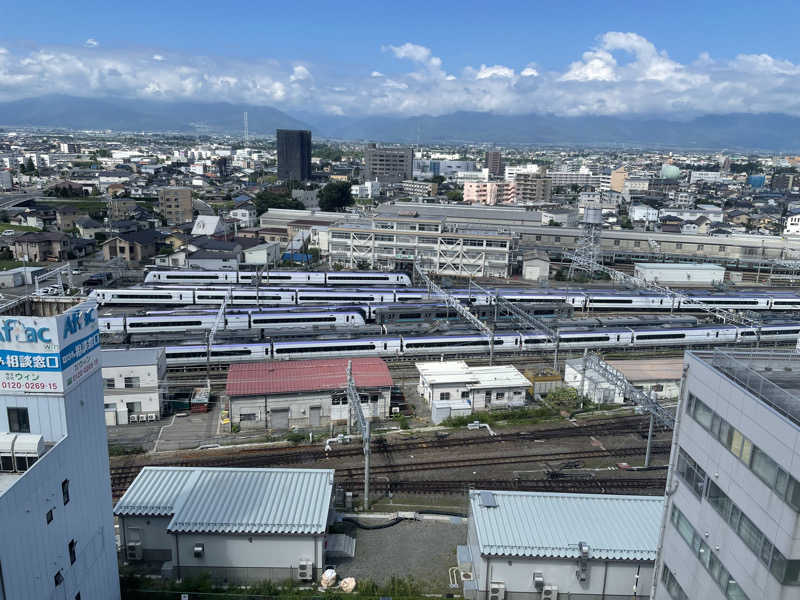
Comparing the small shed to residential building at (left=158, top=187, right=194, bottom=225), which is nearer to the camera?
the small shed

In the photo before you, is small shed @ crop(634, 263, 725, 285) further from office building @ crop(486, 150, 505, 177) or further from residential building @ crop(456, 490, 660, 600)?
office building @ crop(486, 150, 505, 177)

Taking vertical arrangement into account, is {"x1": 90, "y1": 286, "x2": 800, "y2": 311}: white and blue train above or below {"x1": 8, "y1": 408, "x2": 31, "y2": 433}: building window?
below

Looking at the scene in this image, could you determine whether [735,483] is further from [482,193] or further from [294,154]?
[294,154]

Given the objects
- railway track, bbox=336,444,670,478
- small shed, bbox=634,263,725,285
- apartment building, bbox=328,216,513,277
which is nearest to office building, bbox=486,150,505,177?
small shed, bbox=634,263,725,285

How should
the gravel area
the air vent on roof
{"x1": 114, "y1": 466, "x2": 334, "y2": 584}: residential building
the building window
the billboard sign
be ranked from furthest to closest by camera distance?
1. the air vent on roof
2. the gravel area
3. {"x1": 114, "y1": 466, "x2": 334, "y2": 584}: residential building
4. the building window
5. the billboard sign

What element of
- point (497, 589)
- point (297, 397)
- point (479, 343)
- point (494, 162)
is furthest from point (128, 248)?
point (494, 162)

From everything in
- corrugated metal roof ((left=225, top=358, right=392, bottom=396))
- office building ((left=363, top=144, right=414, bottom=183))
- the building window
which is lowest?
corrugated metal roof ((left=225, top=358, right=392, bottom=396))

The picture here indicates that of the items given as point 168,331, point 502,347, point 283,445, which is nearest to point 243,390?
point 283,445

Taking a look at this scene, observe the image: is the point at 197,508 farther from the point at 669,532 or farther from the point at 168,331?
the point at 168,331
